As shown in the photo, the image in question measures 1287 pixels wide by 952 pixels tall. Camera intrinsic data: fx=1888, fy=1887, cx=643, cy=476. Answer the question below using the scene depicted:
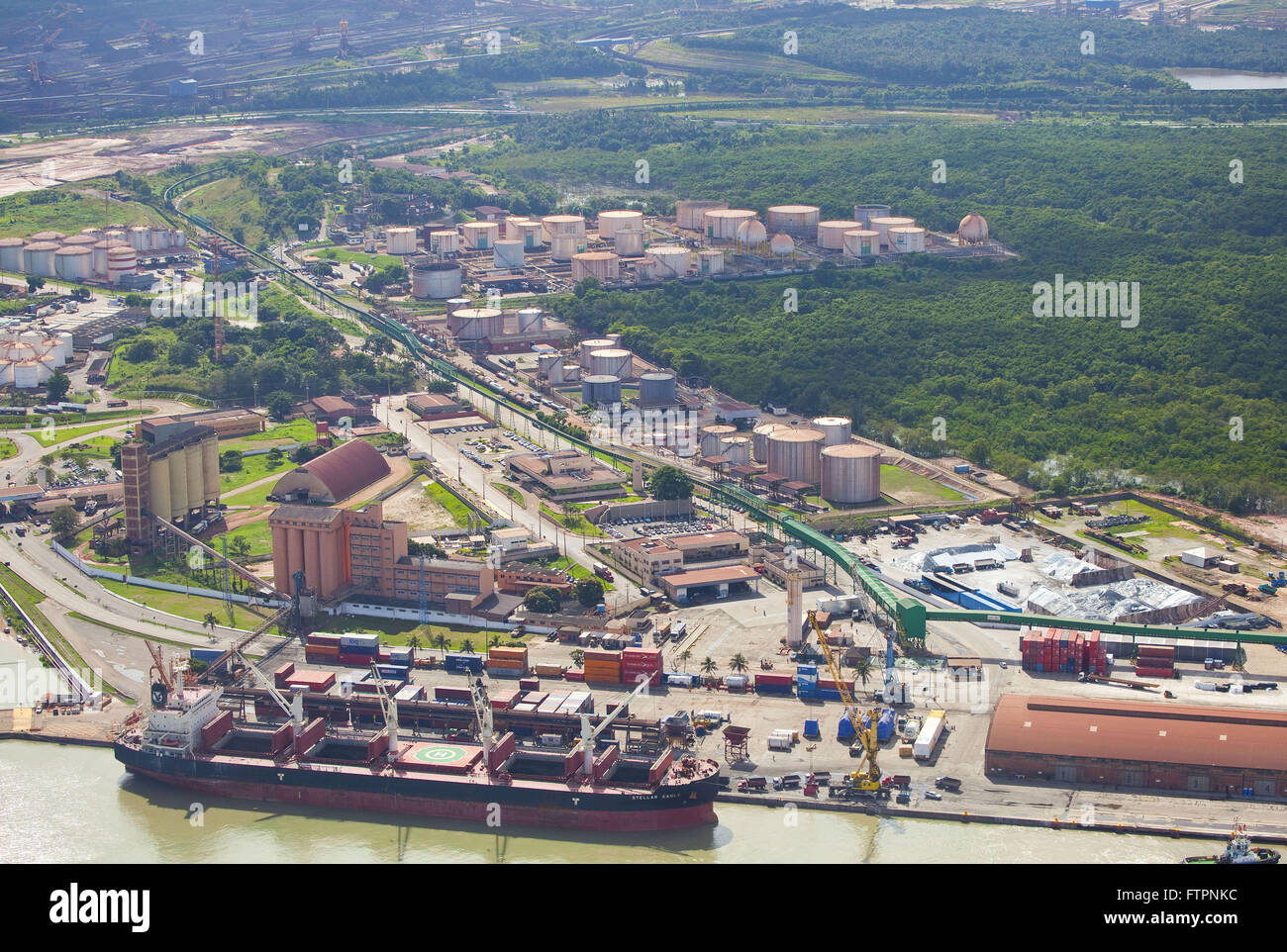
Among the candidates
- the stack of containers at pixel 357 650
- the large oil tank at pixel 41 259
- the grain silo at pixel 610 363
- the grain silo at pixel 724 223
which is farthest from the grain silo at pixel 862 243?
the stack of containers at pixel 357 650

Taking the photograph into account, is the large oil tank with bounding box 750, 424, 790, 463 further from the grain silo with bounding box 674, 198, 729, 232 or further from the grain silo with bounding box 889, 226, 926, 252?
the grain silo with bounding box 674, 198, 729, 232

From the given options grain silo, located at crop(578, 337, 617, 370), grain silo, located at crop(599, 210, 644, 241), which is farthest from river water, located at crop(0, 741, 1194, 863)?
grain silo, located at crop(599, 210, 644, 241)

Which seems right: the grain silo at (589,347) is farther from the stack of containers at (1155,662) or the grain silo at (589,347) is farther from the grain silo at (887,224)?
the stack of containers at (1155,662)

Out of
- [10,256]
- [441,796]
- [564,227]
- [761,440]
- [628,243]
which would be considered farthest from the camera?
[564,227]

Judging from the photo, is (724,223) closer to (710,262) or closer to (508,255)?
(710,262)

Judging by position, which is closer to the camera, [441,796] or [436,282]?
[441,796]

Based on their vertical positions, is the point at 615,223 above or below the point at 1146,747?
above

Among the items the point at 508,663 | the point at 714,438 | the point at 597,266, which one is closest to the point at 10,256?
the point at 597,266
